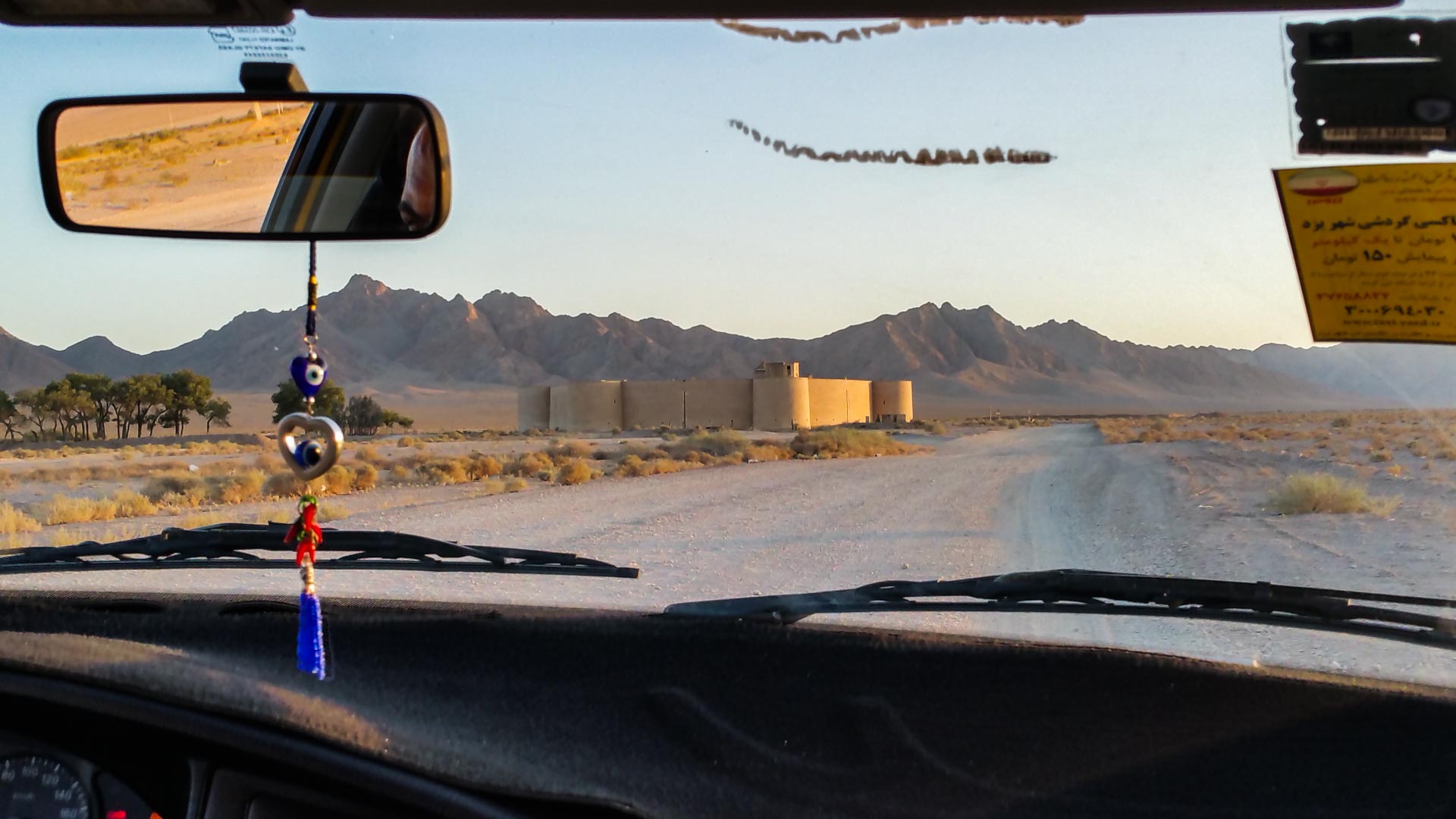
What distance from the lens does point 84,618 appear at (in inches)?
126

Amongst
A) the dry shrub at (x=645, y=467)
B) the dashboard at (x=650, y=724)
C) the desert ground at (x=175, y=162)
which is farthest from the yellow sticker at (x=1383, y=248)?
the dry shrub at (x=645, y=467)

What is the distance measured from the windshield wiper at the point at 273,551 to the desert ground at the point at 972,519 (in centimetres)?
22

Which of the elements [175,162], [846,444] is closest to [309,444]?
[175,162]

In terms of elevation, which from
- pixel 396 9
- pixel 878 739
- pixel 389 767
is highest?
pixel 396 9

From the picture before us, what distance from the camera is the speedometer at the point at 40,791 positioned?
2.29 meters

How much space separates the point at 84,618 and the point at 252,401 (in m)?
0.78

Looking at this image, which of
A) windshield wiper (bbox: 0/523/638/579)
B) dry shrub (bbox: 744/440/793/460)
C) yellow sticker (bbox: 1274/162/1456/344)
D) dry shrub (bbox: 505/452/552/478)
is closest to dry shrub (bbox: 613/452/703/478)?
dry shrub (bbox: 505/452/552/478)

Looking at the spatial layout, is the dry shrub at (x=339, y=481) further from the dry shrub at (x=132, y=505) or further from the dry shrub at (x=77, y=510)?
Result: the dry shrub at (x=77, y=510)

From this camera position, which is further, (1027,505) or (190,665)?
(1027,505)

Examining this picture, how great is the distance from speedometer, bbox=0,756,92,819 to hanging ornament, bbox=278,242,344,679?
0.54m

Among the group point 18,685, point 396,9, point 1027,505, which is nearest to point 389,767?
point 18,685

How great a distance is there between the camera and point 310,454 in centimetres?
249

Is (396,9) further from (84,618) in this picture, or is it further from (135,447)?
A: (135,447)

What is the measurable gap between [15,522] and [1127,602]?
528 cm
